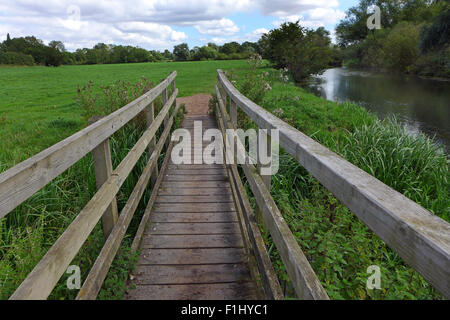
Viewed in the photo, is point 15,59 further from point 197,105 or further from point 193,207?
point 193,207

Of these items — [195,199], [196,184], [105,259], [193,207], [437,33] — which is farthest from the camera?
[437,33]

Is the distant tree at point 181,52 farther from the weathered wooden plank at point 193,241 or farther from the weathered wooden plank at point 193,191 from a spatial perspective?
the weathered wooden plank at point 193,241

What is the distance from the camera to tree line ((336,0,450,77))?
86.9 feet

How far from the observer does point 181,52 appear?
8494cm

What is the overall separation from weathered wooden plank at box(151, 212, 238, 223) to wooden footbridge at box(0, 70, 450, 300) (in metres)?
0.01

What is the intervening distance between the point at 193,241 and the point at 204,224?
0.36 metres

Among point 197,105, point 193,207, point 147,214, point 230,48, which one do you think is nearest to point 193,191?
point 193,207

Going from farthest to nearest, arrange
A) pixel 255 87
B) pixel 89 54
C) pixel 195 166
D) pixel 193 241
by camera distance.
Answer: pixel 89 54 → pixel 255 87 → pixel 195 166 → pixel 193 241

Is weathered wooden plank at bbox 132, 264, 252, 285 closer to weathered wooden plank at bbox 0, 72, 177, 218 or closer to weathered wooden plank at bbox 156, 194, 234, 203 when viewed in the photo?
weathered wooden plank at bbox 0, 72, 177, 218

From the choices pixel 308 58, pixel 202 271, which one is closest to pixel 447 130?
pixel 202 271

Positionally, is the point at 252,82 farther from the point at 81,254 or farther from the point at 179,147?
the point at 81,254

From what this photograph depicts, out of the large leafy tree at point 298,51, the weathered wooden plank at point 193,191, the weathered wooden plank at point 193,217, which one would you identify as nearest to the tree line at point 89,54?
the large leafy tree at point 298,51

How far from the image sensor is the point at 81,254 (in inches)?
95.7
